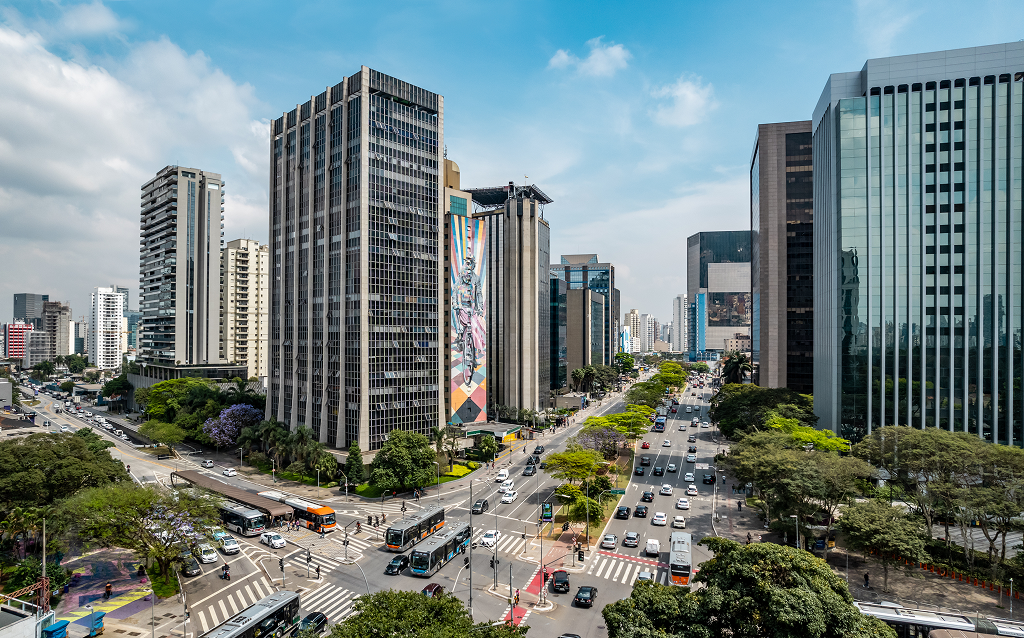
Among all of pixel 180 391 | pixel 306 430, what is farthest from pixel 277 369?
pixel 180 391

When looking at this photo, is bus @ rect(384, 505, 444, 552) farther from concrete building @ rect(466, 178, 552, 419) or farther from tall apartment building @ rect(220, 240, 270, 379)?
tall apartment building @ rect(220, 240, 270, 379)

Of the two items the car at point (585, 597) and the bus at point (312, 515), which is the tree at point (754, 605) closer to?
the car at point (585, 597)

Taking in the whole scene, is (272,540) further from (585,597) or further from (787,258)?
(787,258)

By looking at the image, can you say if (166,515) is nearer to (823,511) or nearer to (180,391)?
(823,511)

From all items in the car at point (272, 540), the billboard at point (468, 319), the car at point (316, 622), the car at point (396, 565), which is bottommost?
the car at point (272, 540)

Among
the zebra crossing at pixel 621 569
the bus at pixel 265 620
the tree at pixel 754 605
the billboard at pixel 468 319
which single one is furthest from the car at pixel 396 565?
the billboard at pixel 468 319

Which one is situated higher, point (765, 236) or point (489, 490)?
point (765, 236)
